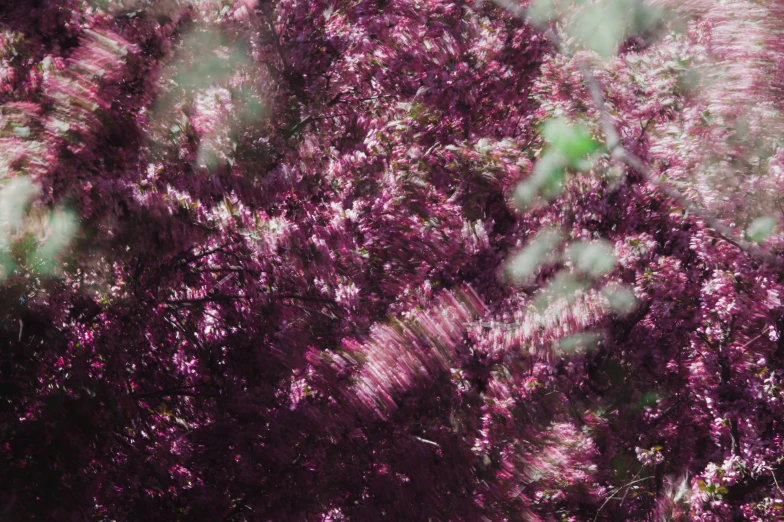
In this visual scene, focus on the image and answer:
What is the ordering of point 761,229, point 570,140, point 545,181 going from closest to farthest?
point 761,229
point 570,140
point 545,181

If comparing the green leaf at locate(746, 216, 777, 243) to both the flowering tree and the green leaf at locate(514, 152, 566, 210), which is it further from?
the green leaf at locate(514, 152, 566, 210)

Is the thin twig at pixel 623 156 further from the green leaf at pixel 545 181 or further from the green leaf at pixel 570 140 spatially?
the green leaf at pixel 545 181

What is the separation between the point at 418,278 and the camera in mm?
3916

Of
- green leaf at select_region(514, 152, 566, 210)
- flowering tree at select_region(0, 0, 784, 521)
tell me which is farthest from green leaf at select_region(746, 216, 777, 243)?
green leaf at select_region(514, 152, 566, 210)

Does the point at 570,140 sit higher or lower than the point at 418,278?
higher

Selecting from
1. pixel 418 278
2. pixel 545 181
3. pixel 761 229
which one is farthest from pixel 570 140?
pixel 418 278

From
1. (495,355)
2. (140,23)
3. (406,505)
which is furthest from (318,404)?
(140,23)

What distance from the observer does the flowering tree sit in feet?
11.1

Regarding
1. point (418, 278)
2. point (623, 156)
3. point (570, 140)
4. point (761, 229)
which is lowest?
point (418, 278)

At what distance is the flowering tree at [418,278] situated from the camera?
11.1 ft

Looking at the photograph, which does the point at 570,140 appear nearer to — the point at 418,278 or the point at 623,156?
the point at 623,156

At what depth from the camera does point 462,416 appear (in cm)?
389

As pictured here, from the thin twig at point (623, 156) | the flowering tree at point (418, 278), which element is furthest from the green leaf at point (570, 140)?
the thin twig at point (623, 156)

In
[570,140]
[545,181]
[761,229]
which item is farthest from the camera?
[545,181]
